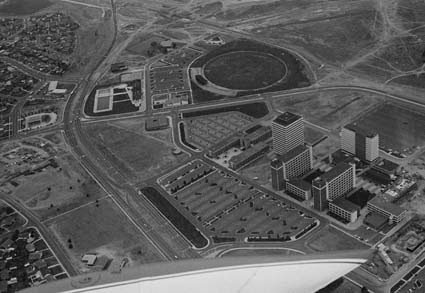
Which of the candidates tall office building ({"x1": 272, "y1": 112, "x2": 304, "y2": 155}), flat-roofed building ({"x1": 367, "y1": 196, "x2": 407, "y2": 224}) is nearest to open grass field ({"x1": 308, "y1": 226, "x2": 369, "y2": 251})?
flat-roofed building ({"x1": 367, "y1": 196, "x2": 407, "y2": 224})

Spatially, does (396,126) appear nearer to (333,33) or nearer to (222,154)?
(222,154)

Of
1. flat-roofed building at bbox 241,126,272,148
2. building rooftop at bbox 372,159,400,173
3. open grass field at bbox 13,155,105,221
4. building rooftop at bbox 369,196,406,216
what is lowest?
open grass field at bbox 13,155,105,221

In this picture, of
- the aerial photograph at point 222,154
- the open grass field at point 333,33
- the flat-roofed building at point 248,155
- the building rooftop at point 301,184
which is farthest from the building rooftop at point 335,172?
the open grass field at point 333,33

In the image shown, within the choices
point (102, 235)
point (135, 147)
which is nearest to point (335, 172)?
point (102, 235)

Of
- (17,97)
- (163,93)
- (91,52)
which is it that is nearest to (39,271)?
(163,93)

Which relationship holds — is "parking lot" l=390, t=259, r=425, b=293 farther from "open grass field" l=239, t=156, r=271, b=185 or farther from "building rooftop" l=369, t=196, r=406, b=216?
"open grass field" l=239, t=156, r=271, b=185
